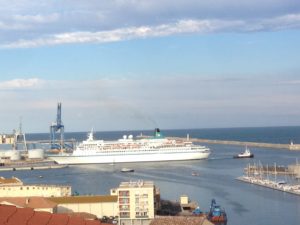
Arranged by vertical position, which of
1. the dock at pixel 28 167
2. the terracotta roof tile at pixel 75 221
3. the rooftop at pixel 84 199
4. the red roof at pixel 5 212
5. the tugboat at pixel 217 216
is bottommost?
the tugboat at pixel 217 216

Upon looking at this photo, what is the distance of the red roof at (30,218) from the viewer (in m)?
5.62

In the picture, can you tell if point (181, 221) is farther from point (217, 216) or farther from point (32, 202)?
point (217, 216)

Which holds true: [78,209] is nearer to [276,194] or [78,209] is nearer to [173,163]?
[276,194]

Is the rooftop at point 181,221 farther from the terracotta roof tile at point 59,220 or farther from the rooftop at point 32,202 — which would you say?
the terracotta roof tile at point 59,220

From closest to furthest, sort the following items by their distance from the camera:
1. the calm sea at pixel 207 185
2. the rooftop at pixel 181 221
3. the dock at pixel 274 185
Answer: the rooftop at pixel 181 221 < the calm sea at pixel 207 185 < the dock at pixel 274 185

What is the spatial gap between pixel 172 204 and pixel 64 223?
11.8 meters

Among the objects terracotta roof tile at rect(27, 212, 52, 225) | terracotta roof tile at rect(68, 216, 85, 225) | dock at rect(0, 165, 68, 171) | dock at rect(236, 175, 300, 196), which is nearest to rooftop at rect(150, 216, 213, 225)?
terracotta roof tile at rect(68, 216, 85, 225)

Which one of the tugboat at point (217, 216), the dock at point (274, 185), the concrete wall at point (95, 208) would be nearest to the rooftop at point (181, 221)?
the concrete wall at point (95, 208)

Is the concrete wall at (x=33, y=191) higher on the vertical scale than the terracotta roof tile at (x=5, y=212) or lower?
lower

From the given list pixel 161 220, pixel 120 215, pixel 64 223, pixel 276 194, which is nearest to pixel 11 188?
pixel 120 215

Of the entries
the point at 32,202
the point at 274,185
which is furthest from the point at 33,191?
the point at 274,185

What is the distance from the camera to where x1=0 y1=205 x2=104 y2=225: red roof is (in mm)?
5617

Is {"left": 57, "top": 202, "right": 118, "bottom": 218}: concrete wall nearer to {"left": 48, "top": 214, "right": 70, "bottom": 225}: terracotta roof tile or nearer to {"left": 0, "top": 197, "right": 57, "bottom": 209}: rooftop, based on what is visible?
{"left": 0, "top": 197, "right": 57, "bottom": 209}: rooftop

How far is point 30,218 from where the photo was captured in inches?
225
